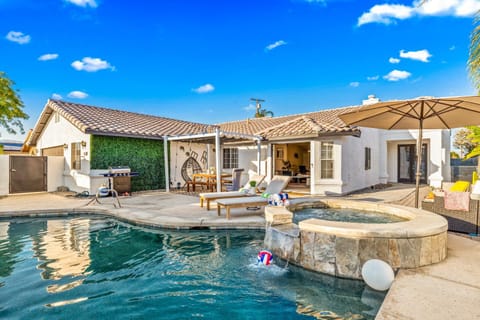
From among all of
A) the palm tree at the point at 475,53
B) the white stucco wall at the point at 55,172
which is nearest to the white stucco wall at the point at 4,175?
the white stucco wall at the point at 55,172

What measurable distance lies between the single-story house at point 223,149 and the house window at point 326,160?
0.04 metres

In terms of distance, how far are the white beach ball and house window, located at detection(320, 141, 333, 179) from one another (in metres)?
8.41

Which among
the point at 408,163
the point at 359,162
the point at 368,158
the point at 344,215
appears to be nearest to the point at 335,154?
the point at 359,162

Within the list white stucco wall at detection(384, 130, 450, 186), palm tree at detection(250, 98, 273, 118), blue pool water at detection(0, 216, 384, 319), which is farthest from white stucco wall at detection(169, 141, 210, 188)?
palm tree at detection(250, 98, 273, 118)

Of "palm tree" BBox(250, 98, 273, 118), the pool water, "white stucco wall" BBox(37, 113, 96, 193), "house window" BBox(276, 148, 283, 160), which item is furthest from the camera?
"palm tree" BBox(250, 98, 273, 118)

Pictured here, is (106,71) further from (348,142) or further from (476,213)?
(476,213)

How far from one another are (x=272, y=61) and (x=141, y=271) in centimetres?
1733

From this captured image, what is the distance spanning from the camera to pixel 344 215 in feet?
20.6

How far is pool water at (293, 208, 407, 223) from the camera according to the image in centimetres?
567

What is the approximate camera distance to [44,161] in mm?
13344

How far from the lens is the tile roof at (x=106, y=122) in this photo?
11922 mm

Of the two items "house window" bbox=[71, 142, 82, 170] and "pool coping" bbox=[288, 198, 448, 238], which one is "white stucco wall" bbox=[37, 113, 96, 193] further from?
"pool coping" bbox=[288, 198, 448, 238]

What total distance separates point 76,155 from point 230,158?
8.26m

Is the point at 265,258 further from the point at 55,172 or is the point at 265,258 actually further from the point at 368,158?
the point at 55,172
